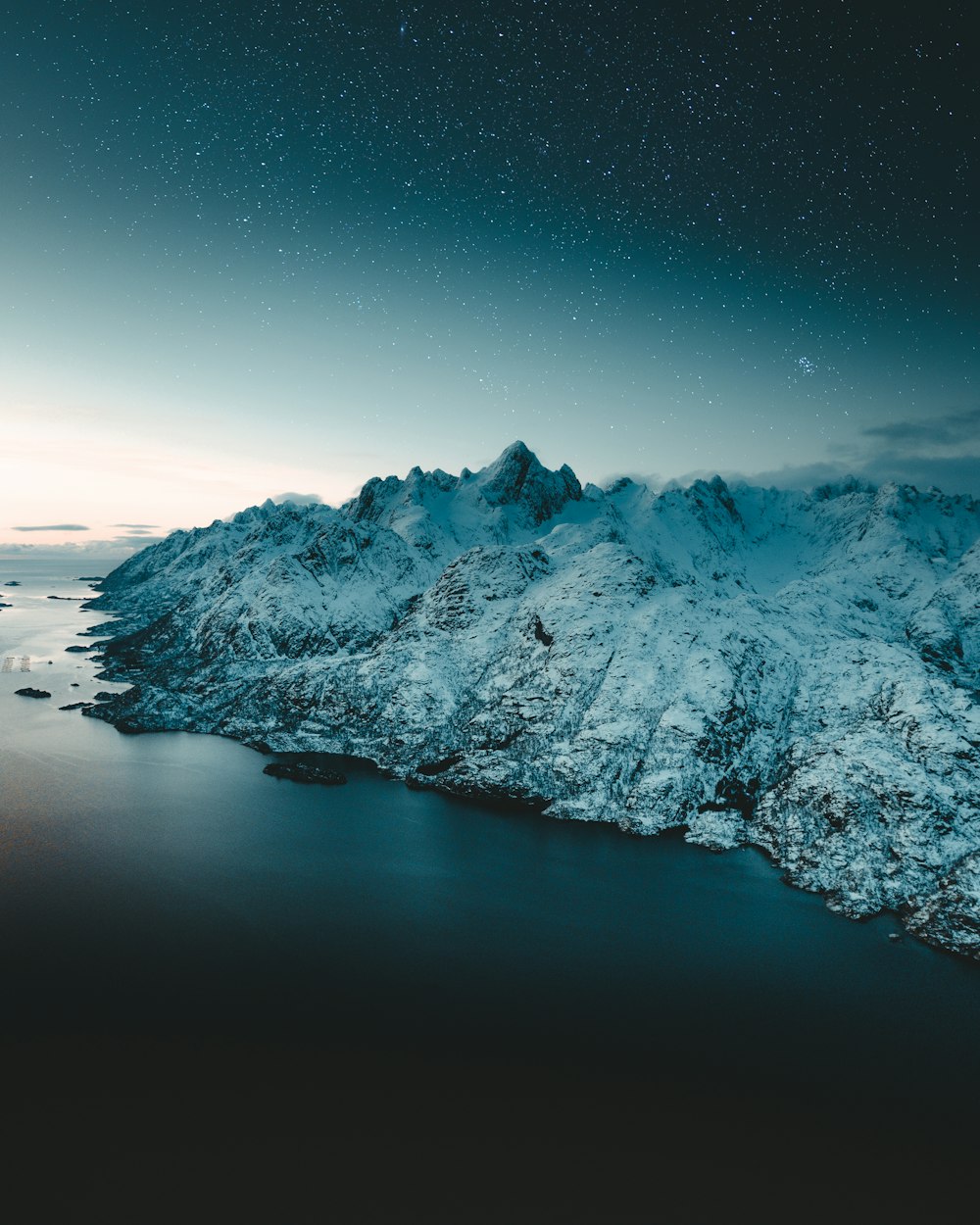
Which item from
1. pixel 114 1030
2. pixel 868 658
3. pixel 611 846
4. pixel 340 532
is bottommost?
pixel 611 846

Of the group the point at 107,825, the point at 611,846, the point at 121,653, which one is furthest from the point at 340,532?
the point at 611,846

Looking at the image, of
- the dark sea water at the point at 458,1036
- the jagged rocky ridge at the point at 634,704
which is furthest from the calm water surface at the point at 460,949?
the jagged rocky ridge at the point at 634,704

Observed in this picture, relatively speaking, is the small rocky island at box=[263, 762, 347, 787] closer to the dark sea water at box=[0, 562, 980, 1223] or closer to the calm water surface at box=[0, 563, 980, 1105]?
the calm water surface at box=[0, 563, 980, 1105]

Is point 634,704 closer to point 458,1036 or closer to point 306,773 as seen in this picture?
point 306,773

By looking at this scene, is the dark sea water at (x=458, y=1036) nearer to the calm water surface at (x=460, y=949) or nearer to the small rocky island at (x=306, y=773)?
the calm water surface at (x=460, y=949)

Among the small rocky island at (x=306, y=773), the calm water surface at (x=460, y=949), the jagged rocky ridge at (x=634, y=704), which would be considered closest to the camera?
the calm water surface at (x=460, y=949)

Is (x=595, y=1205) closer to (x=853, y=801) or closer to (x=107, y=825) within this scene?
(x=853, y=801)

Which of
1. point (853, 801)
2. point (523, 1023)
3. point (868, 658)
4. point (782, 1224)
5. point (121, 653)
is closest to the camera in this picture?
point (782, 1224)
